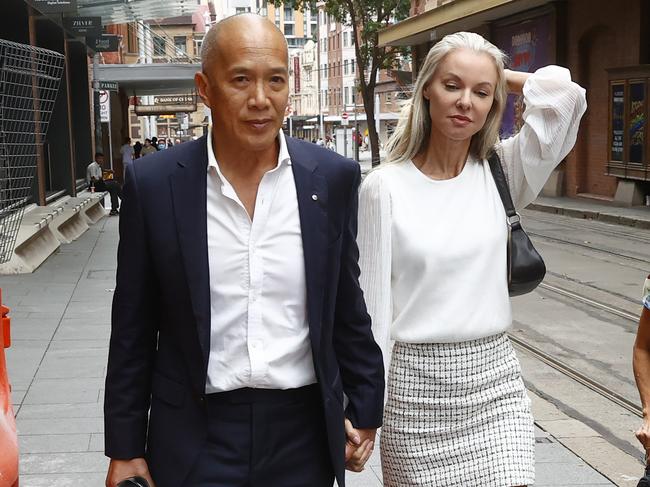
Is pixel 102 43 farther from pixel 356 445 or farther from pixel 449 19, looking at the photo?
pixel 356 445

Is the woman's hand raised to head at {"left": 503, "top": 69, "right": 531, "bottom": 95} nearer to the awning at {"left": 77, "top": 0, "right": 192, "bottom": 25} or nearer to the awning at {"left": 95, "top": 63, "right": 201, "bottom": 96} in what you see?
the awning at {"left": 77, "top": 0, "right": 192, "bottom": 25}

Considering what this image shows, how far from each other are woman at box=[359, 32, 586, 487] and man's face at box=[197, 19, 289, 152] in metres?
0.73

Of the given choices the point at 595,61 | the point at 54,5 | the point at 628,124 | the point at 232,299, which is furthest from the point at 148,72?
the point at 232,299

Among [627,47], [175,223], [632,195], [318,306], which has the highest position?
[627,47]

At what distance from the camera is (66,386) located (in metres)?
7.18

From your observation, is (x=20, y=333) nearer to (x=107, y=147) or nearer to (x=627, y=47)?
(x=627, y=47)

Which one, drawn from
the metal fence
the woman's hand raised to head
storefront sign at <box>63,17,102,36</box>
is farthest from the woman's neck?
storefront sign at <box>63,17,102,36</box>

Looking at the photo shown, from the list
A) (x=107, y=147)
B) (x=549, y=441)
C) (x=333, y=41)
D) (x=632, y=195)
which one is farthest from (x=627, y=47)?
(x=333, y=41)

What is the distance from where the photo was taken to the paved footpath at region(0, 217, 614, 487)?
5.38 meters

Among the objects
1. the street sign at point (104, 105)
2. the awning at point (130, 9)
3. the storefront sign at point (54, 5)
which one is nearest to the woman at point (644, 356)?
the storefront sign at point (54, 5)

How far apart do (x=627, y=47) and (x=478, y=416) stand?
23.1m

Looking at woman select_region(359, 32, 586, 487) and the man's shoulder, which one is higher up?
the man's shoulder

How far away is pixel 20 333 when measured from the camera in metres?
9.24

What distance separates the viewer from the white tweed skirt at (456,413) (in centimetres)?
324
